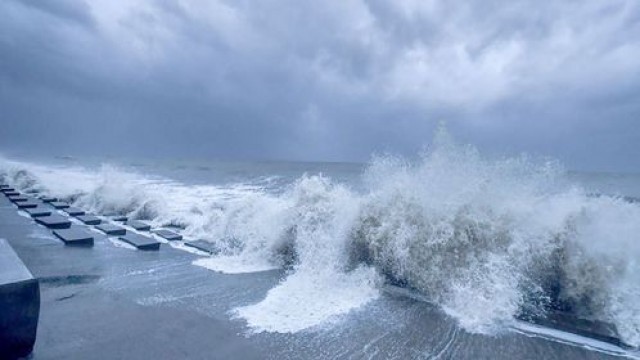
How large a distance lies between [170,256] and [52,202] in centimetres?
939

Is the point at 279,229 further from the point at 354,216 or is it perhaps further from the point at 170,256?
the point at 170,256

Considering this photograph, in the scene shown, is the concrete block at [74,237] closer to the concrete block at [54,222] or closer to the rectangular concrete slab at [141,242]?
the concrete block at [54,222]

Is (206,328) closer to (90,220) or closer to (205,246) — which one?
(205,246)

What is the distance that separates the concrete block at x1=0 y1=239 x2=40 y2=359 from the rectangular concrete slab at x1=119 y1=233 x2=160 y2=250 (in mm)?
4330

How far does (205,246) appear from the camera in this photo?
315 inches

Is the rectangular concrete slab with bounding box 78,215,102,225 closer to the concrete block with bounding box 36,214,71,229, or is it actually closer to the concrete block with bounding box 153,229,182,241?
the concrete block with bounding box 36,214,71,229

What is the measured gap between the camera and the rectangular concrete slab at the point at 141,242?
7.43 meters

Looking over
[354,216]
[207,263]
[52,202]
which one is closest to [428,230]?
[354,216]

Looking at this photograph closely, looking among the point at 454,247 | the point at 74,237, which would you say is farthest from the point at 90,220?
the point at 454,247

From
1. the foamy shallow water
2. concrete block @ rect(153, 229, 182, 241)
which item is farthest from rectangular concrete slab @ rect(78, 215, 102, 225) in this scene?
the foamy shallow water

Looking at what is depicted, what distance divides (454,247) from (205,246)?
523cm

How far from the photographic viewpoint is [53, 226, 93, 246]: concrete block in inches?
287

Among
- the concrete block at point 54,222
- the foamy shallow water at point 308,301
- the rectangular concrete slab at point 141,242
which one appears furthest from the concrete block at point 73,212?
the foamy shallow water at point 308,301

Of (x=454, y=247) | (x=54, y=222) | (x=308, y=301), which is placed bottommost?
(x=308, y=301)
